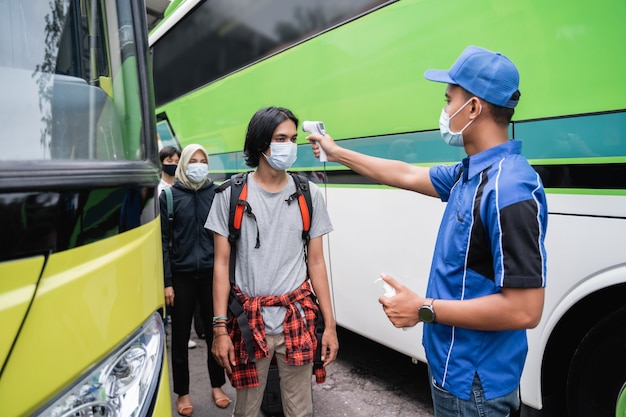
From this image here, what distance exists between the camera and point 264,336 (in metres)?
2.20

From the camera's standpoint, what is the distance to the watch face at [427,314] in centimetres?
151

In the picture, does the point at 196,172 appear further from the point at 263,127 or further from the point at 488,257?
the point at 488,257

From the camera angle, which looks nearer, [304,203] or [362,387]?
[304,203]

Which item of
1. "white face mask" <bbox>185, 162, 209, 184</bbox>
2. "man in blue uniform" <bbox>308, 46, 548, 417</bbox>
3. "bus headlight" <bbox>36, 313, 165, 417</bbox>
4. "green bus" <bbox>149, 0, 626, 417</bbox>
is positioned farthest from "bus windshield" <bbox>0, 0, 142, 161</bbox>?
"green bus" <bbox>149, 0, 626, 417</bbox>

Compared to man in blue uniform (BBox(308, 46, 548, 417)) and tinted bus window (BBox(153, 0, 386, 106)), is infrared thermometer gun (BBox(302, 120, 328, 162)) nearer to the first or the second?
man in blue uniform (BBox(308, 46, 548, 417))

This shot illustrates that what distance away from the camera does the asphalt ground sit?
3.38 meters

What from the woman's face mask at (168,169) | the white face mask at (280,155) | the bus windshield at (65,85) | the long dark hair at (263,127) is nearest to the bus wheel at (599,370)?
the white face mask at (280,155)

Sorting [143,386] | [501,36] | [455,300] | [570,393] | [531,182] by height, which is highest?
[501,36]

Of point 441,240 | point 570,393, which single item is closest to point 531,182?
point 441,240

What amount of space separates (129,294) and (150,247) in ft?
0.70

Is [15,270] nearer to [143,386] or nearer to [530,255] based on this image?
[143,386]

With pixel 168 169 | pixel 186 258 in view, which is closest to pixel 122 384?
pixel 186 258

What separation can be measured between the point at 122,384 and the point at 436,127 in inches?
87.2

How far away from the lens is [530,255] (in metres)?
1.36
